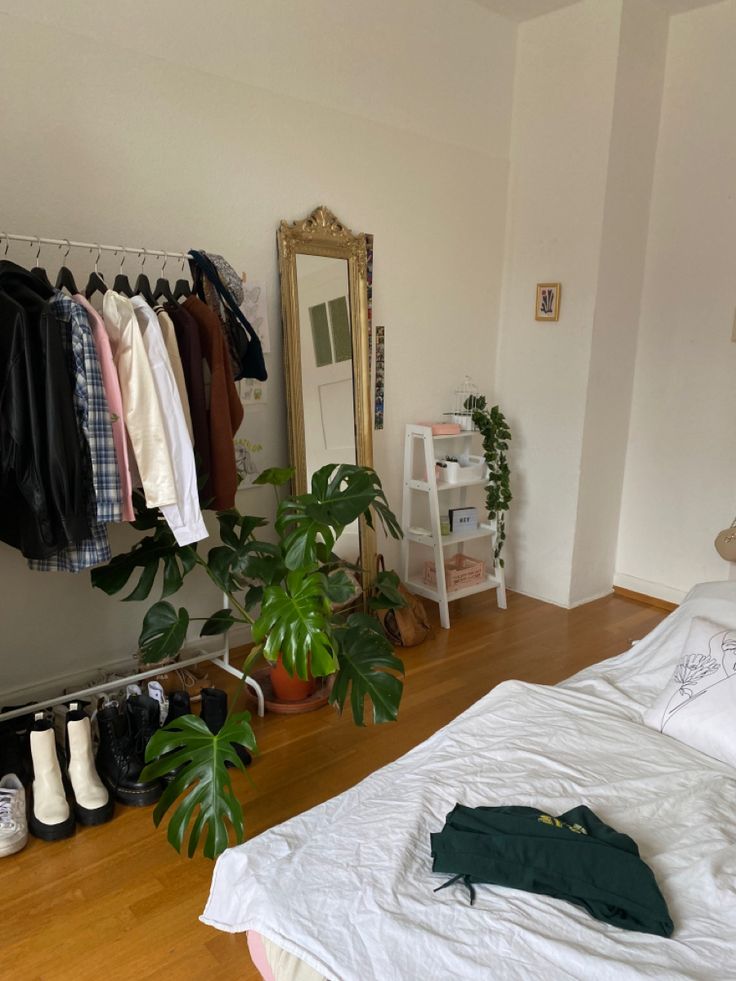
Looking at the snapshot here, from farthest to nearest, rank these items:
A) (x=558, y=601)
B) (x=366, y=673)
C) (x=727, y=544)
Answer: (x=558, y=601) < (x=727, y=544) < (x=366, y=673)

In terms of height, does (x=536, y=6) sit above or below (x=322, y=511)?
above

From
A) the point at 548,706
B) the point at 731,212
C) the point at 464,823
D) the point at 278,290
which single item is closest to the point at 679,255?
the point at 731,212

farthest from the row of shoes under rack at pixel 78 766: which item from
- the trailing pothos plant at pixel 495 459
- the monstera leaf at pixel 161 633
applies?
the trailing pothos plant at pixel 495 459

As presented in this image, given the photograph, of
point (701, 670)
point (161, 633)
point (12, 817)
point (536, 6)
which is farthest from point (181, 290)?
point (536, 6)

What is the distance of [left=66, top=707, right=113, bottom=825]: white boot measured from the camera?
2.26 meters

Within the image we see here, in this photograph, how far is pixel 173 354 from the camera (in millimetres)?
2395

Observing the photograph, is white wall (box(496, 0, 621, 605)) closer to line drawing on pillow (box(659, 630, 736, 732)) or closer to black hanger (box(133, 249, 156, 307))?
line drawing on pillow (box(659, 630, 736, 732))

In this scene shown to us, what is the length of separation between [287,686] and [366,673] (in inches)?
26.6

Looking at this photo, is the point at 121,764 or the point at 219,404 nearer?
the point at 121,764

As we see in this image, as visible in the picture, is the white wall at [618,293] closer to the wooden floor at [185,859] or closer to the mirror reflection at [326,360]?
the wooden floor at [185,859]

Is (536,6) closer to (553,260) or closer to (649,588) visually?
(553,260)

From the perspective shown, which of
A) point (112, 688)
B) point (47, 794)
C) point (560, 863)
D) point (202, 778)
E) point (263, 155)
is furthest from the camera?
point (263, 155)

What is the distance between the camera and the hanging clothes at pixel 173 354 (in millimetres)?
2379

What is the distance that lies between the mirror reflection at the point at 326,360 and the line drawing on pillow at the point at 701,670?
5.95 feet
